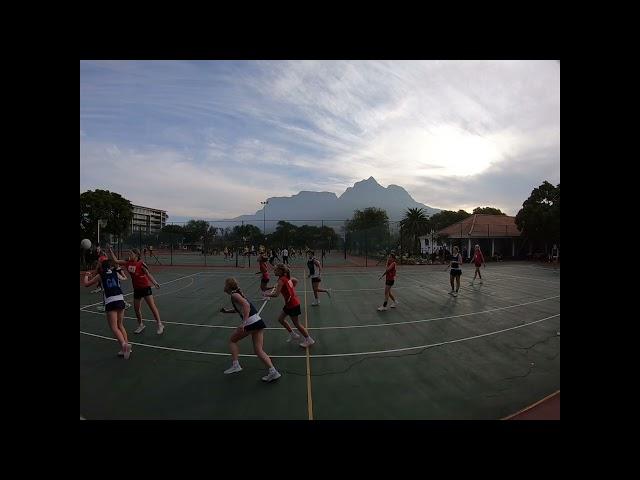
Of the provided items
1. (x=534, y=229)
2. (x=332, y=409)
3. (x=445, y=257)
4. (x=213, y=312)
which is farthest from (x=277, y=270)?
(x=534, y=229)

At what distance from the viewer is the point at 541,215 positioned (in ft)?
110

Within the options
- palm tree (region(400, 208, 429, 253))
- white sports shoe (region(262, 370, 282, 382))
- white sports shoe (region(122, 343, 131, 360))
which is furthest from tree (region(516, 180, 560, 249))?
white sports shoe (region(122, 343, 131, 360))

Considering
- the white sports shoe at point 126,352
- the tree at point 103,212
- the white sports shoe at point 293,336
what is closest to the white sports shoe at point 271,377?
the white sports shoe at point 293,336

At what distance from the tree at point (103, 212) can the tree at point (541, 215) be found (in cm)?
4319

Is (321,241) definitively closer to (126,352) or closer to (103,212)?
(103,212)

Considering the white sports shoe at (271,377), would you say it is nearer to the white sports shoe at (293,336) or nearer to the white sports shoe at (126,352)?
the white sports shoe at (293,336)

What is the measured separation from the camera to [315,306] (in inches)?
414

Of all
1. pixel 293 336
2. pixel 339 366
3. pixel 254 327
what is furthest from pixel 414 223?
pixel 254 327

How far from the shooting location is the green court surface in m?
4.08

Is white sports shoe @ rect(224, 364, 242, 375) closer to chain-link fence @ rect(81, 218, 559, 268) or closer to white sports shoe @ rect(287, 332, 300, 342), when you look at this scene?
white sports shoe @ rect(287, 332, 300, 342)

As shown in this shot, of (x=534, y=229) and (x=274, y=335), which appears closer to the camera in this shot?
(x=274, y=335)

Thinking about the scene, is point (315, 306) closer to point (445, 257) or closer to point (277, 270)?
point (277, 270)
